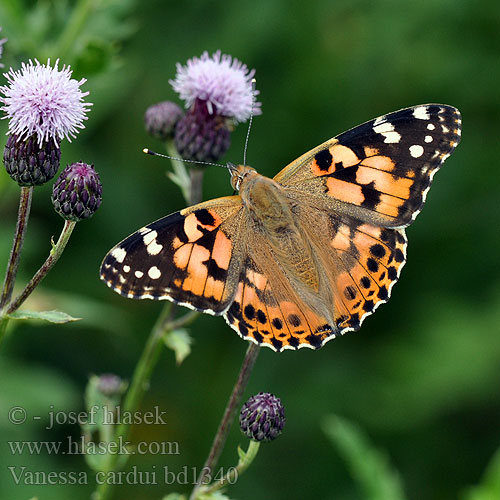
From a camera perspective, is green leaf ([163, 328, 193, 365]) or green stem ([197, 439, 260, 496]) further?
green leaf ([163, 328, 193, 365])

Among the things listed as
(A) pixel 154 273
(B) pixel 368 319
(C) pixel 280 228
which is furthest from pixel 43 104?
(B) pixel 368 319

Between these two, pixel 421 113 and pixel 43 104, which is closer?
pixel 43 104

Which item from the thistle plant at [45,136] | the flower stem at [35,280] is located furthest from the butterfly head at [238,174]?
the flower stem at [35,280]

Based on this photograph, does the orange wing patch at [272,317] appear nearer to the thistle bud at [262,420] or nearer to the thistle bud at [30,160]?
the thistle bud at [262,420]

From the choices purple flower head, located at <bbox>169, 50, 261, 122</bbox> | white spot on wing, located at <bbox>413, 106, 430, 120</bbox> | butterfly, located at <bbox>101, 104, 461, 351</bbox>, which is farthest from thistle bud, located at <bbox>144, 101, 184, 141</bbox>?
white spot on wing, located at <bbox>413, 106, 430, 120</bbox>

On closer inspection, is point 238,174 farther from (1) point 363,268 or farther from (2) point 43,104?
(2) point 43,104

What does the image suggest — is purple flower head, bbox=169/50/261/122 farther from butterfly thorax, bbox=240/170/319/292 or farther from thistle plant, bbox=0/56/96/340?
thistle plant, bbox=0/56/96/340

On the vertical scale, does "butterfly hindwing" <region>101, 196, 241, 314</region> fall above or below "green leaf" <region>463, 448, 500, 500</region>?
above
